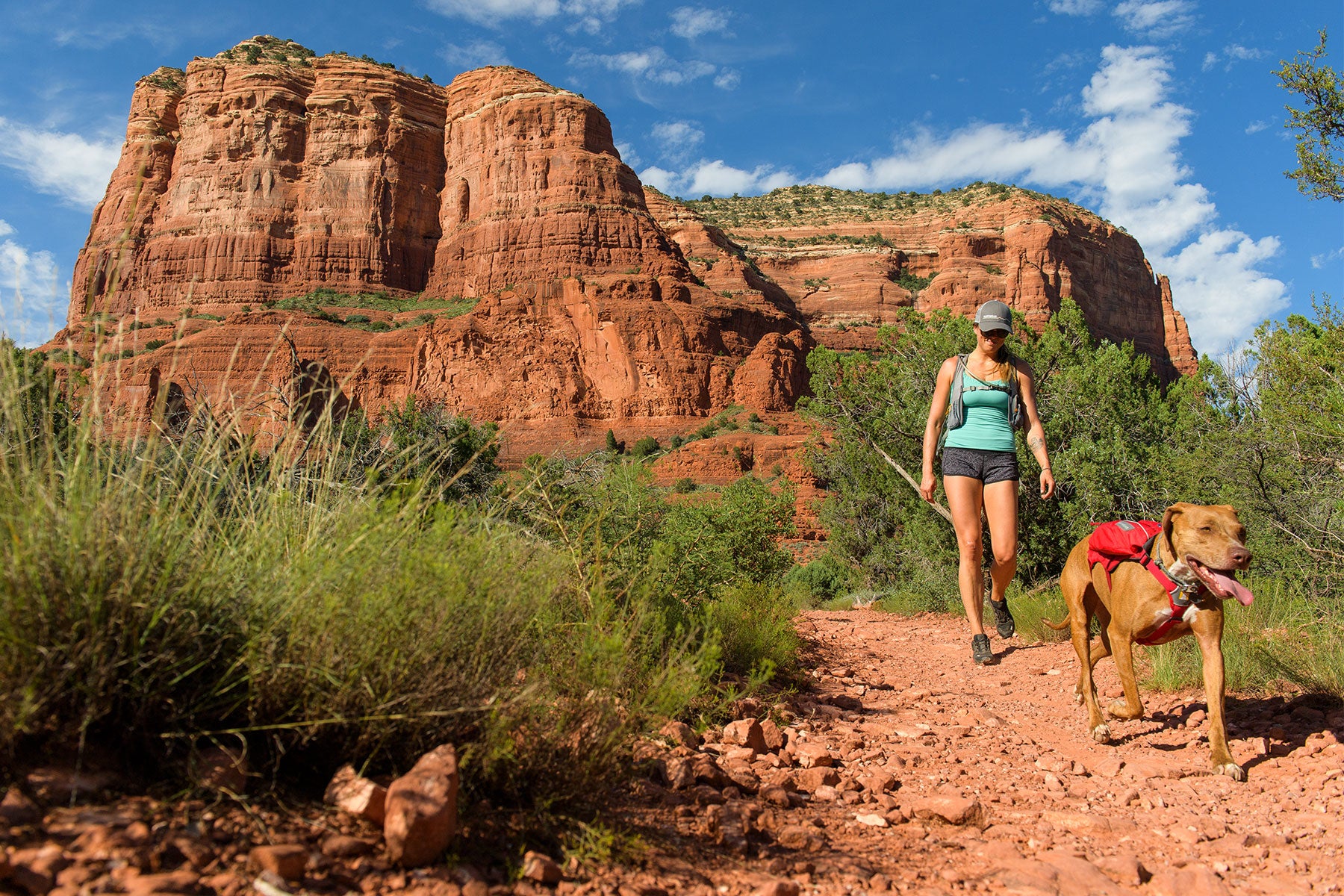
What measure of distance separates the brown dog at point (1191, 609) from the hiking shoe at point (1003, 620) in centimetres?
172

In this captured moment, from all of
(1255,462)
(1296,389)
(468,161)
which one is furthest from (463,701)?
(468,161)

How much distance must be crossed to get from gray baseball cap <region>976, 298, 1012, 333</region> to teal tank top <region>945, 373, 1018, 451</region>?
0.34 meters

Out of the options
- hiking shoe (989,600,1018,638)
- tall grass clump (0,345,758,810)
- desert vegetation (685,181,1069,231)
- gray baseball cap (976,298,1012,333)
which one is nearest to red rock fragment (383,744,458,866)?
tall grass clump (0,345,758,810)

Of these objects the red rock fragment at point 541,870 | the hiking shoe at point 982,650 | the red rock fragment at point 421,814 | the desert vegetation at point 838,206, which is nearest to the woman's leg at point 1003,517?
the hiking shoe at point 982,650

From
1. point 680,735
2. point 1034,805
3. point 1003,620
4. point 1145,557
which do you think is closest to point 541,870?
point 680,735

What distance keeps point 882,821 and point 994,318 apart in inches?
136

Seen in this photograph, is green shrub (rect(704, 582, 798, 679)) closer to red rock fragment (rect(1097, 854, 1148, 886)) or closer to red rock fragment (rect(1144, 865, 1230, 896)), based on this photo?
red rock fragment (rect(1097, 854, 1148, 886))

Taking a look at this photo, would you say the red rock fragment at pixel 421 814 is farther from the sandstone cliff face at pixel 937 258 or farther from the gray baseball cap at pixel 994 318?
the sandstone cliff face at pixel 937 258

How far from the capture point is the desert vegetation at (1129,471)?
523 cm

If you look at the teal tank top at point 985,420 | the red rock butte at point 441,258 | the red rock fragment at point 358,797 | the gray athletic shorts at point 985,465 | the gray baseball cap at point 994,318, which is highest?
the red rock butte at point 441,258

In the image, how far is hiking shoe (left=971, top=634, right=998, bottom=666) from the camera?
18.1 ft

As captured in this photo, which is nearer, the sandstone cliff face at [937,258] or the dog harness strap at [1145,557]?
the dog harness strap at [1145,557]

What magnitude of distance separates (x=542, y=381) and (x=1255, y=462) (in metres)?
41.2

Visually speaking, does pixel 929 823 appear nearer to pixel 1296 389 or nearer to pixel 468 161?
pixel 1296 389
